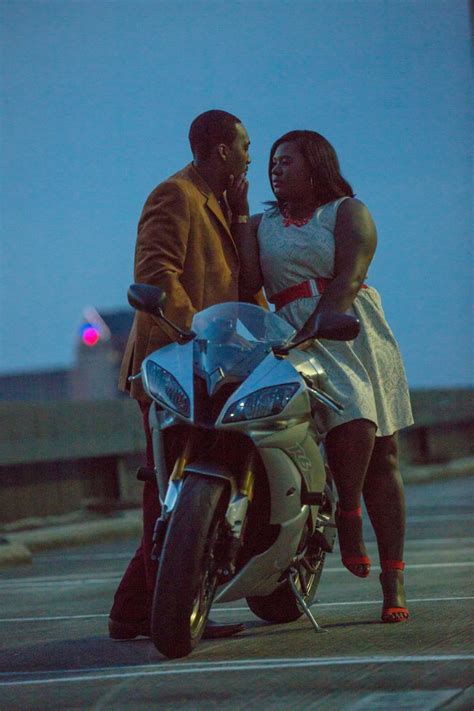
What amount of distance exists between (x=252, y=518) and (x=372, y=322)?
1.22 metres

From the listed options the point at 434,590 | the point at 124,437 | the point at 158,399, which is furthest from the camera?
the point at 124,437

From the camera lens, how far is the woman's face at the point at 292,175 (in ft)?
21.2

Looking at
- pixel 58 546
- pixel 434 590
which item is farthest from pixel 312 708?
pixel 58 546

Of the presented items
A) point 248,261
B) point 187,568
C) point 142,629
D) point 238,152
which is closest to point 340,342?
point 248,261

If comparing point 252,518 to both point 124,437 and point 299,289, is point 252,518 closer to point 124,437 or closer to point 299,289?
point 299,289

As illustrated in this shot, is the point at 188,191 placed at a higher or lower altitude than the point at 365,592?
higher

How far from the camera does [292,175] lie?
6473 mm

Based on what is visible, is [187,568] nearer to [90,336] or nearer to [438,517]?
[438,517]

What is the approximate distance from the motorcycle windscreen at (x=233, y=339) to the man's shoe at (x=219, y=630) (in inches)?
46.4

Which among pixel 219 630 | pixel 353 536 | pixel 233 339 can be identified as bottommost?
pixel 219 630

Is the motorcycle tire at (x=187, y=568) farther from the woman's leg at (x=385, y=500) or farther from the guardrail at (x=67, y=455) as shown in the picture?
the guardrail at (x=67, y=455)

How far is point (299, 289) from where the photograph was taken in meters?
6.38

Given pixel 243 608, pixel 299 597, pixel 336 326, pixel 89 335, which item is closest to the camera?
pixel 336 326

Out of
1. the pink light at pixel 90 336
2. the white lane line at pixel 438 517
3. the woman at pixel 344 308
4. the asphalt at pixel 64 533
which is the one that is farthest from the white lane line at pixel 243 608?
the pink light at pixel 90 336
